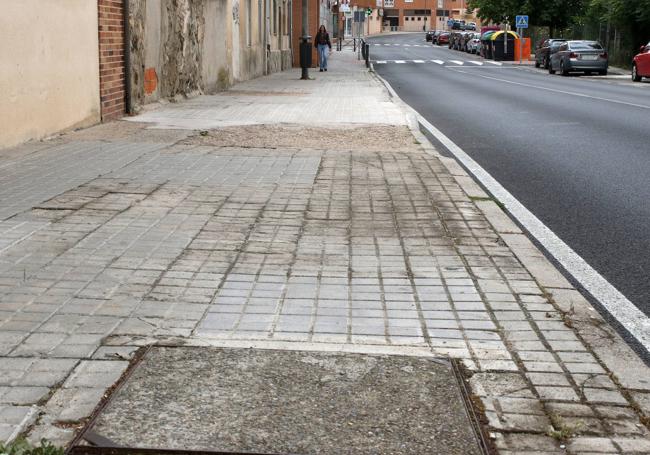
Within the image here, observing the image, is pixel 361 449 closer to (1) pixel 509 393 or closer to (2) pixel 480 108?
(1) pixel 509 393

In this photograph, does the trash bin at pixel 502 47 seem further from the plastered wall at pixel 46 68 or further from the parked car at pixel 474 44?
the plastered wall at pixel 46 68

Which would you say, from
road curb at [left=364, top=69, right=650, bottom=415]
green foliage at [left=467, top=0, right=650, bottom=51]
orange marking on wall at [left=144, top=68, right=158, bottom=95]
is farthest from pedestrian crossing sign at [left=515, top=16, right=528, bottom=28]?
road curb at [left=364, top=69, right=650, bottom=415]

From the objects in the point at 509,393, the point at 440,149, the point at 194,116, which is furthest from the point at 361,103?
the point at 509,393

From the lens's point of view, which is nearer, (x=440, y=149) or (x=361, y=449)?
(x=361, y=449)

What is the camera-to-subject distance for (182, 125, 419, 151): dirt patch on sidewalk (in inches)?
498

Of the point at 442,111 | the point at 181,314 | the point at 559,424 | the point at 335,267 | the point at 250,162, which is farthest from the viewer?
the point at 442,111

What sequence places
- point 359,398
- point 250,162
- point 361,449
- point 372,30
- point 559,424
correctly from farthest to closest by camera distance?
point 372,30 < point 250,162 < point 359,398 < point 559,424 < point 361,449

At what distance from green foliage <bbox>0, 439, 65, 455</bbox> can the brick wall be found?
12.4 meters

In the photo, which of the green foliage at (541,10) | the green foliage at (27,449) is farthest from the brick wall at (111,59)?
the green foliage at (541,10)

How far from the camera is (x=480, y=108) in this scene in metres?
21.0

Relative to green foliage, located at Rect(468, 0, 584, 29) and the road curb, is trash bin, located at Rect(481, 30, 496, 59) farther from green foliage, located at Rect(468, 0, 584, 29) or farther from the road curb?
the road curb

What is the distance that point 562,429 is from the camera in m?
3.51

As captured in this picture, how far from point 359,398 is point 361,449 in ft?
1.53

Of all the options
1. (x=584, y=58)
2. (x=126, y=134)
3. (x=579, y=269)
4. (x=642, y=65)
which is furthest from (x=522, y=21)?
(x=579, y=269)
